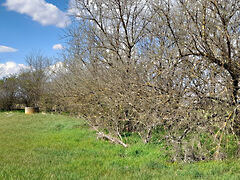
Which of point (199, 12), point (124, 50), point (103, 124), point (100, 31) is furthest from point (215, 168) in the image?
point (100, 31)

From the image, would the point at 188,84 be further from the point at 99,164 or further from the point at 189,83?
the point at 99,164

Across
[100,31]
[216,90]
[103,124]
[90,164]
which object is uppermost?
[100,31]

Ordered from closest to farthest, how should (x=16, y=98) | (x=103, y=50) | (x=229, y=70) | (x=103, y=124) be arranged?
(x=229, y=70) → (x=103, y=124) → (x=103, y=50) → (x=16, y=98)

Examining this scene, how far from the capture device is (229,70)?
16.8ft

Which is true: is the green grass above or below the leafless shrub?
below

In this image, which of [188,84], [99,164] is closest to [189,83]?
[188,84]

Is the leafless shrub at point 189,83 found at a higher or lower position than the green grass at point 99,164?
higher

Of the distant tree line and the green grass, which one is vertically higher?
the distant tree line

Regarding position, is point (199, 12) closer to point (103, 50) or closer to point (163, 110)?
point (163, 110)

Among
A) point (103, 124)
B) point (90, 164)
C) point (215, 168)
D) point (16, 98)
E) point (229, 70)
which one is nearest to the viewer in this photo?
point (215, 168)

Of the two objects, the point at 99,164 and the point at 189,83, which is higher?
the point at 189,83

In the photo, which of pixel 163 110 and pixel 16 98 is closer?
pixel 163 110

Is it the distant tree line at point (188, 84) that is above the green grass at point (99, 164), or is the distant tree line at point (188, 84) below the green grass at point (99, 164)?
above

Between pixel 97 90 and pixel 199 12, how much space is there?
174 inches
